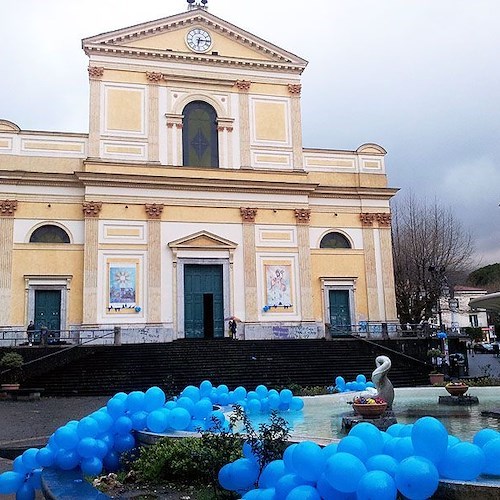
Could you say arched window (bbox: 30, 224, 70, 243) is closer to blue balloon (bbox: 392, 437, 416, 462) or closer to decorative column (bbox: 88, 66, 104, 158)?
decorative column (bbox: 88, 66, 104, 158)

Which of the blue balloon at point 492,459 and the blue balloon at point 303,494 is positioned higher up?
the blue balloon at point 492,459

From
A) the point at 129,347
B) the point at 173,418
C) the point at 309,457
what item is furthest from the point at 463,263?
the point at 309,457

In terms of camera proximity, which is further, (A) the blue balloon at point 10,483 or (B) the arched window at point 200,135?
(B) the arched window at point 200,135

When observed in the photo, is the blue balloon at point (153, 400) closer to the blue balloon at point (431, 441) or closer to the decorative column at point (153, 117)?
the blue balloon at point (431, 441)

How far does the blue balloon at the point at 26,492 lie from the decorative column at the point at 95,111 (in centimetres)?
2351

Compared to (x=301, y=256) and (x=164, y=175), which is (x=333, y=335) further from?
(x=164, y=175)

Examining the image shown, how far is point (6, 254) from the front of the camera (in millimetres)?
28078

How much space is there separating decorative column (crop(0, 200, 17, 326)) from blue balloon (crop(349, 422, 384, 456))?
24.9 m

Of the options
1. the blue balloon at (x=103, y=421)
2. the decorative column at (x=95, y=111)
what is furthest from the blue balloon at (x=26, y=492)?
the decorative column at (x=95, y=111)

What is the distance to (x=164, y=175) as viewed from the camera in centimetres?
3016

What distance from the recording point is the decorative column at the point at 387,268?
32500mm

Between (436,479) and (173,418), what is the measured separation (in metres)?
4.90

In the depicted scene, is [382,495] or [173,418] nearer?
[382,495]

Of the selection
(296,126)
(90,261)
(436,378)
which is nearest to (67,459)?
(436,378)
